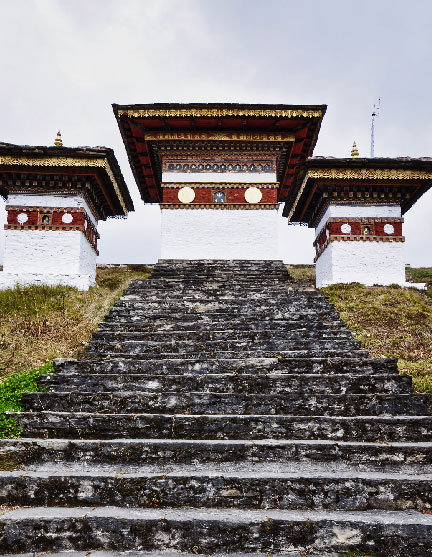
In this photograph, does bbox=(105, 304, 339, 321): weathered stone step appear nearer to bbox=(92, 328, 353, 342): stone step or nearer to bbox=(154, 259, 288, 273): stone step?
bbox=(92, 328, 353, 342): stone step

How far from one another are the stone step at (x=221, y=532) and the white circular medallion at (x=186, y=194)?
1279cm

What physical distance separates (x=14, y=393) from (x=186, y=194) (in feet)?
36.1

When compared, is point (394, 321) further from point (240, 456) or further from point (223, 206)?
point (223, 206)

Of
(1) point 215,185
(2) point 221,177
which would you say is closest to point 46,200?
(1) point 215,185

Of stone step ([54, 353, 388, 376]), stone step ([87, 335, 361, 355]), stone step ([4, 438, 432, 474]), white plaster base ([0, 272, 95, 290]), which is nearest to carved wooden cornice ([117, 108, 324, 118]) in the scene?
white plaster base ([0, 272, 95, 290])

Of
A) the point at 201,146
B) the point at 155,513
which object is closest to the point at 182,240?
the point at 201,146

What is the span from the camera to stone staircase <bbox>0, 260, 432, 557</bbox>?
12.0 ft

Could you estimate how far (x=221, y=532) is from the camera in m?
3.65

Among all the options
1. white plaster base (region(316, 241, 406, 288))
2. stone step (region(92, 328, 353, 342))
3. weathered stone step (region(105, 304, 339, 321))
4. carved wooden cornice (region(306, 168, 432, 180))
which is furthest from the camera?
white plaster base (region(316, 241, 406, 288))

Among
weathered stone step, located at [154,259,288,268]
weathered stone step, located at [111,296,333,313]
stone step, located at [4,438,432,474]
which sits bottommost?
stone step, located at [4,438,432,474]

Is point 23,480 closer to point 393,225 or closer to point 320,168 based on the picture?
point 320,168

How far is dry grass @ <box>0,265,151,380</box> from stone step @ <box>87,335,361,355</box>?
878 mm

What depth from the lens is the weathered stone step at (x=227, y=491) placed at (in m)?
4.02

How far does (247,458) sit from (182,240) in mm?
11709
